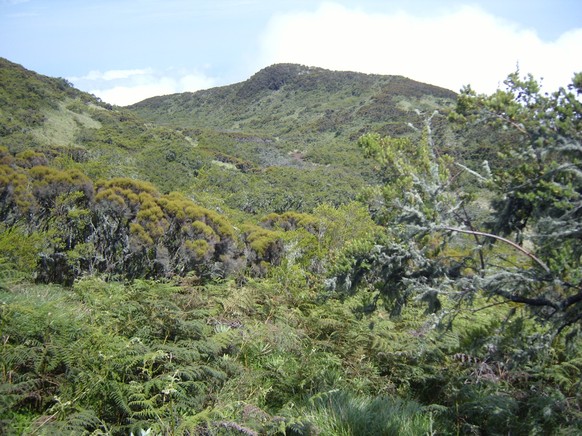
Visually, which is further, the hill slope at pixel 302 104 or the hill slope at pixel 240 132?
the hill slope at pixel 302 104

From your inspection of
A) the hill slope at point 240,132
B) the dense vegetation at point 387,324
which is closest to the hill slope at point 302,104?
the hill slope at point 240,132

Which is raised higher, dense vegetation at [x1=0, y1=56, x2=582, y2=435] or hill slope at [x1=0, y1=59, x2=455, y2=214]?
hill slope at [x1=0, y1=59, x2=455, y2=214]

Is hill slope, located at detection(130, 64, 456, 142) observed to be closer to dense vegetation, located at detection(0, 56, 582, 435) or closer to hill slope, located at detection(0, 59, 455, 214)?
hill slope, located at detection(0, 59, 455, 214)

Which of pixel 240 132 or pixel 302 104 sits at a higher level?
pixel 302 104

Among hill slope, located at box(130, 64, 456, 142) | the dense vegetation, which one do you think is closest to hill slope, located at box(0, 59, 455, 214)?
hill slope, located at box(130, 64, 456, 142)

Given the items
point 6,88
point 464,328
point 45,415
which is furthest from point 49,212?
point 6,88

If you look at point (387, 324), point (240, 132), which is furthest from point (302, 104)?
point (387, 324)

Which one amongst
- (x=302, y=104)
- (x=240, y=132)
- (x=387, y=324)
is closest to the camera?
(x=387, y=324)

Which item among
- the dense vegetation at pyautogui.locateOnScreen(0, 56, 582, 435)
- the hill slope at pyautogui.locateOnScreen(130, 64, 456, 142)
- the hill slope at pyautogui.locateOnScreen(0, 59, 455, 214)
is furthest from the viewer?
the hill slope at pyautogui.locateOnScreen(130, 64, 456, 142)

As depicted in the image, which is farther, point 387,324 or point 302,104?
point 302,104

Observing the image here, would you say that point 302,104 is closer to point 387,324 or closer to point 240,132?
point 240,132

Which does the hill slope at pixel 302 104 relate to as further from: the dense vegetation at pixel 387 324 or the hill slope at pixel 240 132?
the dense vegetation at pixel 387 324

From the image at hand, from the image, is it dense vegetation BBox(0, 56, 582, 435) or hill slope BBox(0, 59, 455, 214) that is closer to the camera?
dense vegetation BBox(0, 56, 582, 435)

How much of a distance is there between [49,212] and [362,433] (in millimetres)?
10709
